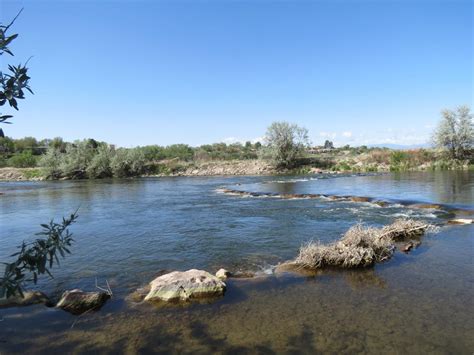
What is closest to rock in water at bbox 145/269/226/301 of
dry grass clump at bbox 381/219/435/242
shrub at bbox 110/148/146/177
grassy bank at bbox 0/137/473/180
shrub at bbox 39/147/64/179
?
dry grass clump at bbox 381/219/435/242

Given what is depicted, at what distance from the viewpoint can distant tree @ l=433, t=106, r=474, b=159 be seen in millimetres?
56475

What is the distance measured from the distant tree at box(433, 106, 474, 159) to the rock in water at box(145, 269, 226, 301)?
6067 centimetres

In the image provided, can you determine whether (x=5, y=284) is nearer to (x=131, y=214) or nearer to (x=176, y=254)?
(x=176, y=254)

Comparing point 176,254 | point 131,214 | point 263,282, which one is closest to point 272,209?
point 131,214

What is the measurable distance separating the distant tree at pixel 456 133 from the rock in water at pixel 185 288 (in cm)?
6067

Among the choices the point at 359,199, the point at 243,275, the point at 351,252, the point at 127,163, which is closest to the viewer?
the point at 243,275

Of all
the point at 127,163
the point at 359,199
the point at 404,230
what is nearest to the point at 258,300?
the point at 404,230

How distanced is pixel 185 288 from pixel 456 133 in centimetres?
6216

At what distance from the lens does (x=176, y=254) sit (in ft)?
44.1

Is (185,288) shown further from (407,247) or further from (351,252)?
(407,247)

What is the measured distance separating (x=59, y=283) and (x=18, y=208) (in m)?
20.8

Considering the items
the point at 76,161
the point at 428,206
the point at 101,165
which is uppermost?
the point at 76,161

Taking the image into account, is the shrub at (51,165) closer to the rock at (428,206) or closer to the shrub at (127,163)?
the shrub at (127,163)

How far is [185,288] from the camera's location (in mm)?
9125
